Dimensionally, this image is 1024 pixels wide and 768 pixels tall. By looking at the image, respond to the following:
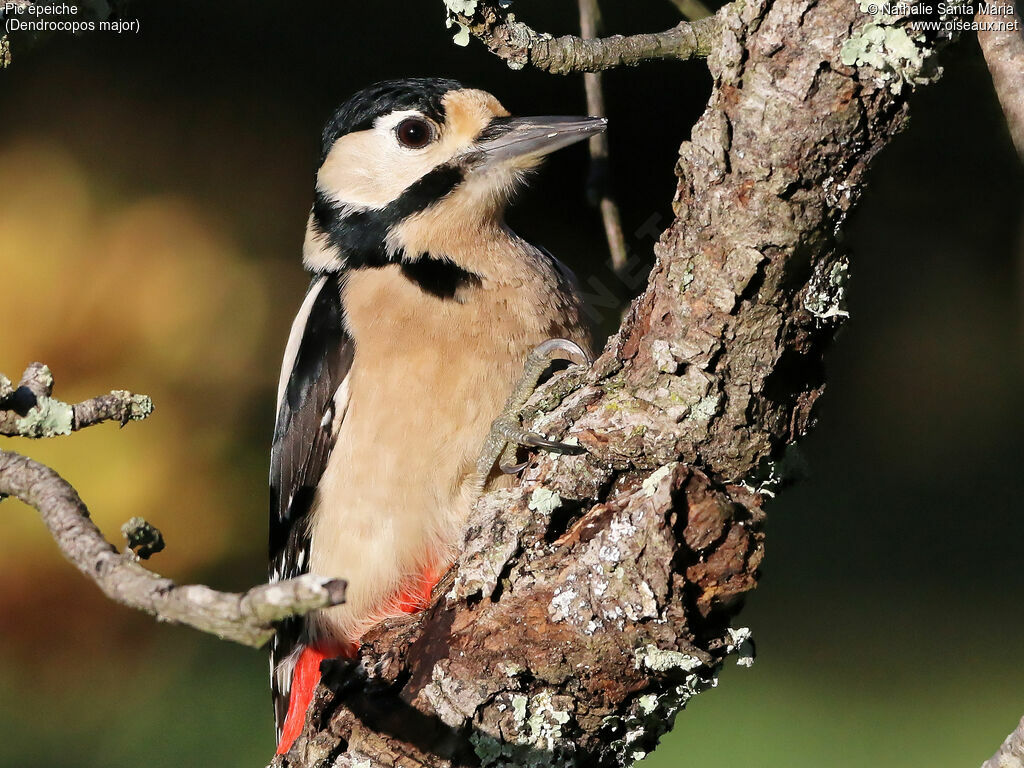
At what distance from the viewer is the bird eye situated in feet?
8.90

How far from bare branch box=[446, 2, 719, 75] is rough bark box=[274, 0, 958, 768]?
0.32 metres

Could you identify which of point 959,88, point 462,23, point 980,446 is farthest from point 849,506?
point 462,23

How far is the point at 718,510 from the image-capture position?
1.60 meters

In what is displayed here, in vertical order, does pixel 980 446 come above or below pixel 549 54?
below

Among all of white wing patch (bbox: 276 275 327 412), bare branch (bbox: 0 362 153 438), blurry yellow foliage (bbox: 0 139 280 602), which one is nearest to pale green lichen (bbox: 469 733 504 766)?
bare branch (bbox: 0 362 153 438)

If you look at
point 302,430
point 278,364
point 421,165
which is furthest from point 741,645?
point 278,364

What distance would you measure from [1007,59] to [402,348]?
1.34m

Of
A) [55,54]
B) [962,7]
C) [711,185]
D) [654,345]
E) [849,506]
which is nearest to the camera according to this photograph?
[962,7]

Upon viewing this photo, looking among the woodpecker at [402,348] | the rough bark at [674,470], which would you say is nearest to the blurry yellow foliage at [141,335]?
the woodpecker at [402,348]

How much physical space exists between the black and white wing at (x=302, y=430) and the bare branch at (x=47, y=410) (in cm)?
102

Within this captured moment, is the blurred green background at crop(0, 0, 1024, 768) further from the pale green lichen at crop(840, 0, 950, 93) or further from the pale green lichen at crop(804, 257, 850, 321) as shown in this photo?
the pale green lichen at crop(840, 0, 950, 93)

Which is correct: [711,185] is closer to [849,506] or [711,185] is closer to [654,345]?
[654,345]

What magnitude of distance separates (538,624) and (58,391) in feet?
9.08

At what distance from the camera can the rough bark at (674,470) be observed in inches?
57.4
